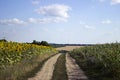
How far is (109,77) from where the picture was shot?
932 inches

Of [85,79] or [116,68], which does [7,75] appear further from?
[116,68]

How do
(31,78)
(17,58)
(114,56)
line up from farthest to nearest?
(17,58)
(114,56)
(31,78)

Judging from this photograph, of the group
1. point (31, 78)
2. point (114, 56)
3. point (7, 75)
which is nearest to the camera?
point (7, 75)

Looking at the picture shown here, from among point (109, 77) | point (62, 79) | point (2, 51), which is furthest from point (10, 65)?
point (109, 77)

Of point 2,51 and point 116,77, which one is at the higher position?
point 2,51

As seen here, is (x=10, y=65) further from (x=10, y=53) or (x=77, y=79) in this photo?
(x=77, y=79)

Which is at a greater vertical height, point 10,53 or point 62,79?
point 10,53

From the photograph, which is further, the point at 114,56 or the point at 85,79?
the point at 114,56

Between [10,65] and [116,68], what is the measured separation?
26.2 feet

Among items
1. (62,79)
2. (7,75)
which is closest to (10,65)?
(7,75)

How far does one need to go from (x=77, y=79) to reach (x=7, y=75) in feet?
16.2

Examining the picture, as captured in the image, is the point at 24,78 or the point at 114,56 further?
the point at 114,56

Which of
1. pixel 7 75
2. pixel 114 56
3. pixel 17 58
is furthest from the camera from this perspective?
pixel 17 58

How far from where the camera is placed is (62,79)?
23078 mm
